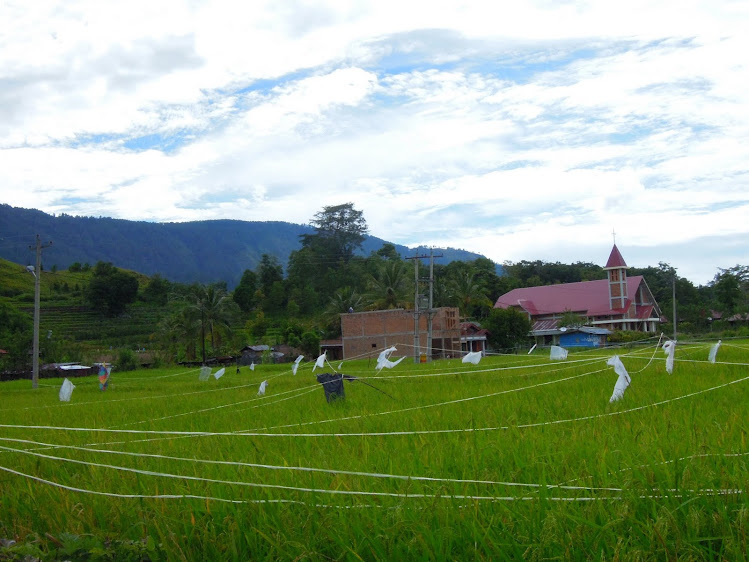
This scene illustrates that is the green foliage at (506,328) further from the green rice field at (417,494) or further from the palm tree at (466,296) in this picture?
the green rice field at (417,494)

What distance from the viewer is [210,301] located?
43281mm

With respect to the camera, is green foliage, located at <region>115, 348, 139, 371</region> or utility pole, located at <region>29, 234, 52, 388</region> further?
green foliage, located at <region>115, 348, 139, 371</region>

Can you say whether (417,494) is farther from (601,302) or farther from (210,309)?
(601,302)

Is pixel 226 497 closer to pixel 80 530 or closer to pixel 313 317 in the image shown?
pixel 80 530

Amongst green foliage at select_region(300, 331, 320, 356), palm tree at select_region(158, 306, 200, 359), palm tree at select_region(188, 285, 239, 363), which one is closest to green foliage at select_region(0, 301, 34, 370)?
palm tree at select_region(158, 306, 200, 359)

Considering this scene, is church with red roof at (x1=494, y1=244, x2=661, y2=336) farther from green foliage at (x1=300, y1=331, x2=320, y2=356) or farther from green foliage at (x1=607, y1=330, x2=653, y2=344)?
green foliage at (x1=300, y1=331, x2=320, y2=356)

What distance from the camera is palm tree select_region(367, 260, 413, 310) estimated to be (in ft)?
159

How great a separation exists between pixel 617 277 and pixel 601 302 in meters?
2.68

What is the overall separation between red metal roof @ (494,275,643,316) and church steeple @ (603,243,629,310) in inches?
24.0

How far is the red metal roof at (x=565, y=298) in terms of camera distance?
174ft

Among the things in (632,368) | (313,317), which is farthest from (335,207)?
(632,368)

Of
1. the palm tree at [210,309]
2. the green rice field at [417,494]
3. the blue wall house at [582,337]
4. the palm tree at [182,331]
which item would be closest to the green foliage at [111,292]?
the palm tree at [182,331]

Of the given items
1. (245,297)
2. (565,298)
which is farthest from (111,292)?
(565,298)

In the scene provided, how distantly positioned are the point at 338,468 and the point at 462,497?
1.08 meters
